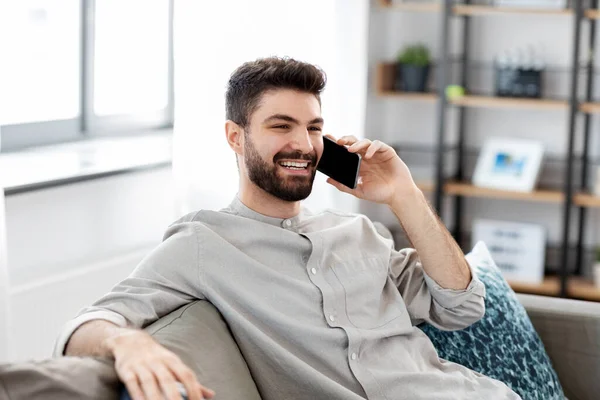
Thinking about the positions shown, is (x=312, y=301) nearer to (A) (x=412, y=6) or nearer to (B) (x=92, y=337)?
(B) (x=92, y=337)

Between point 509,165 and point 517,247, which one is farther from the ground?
point 509,165

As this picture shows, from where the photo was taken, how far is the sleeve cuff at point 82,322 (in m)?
1.51

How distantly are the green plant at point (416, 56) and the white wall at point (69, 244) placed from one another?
5.07 ft

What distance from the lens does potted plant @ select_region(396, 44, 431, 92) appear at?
4238 millimetres

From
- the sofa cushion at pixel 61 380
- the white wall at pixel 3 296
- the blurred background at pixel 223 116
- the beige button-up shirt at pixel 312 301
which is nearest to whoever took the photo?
the sofa cushion at pixel 61 380

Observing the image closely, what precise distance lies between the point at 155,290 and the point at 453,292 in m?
0.66

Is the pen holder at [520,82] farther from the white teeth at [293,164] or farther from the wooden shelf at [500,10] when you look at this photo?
the white teeth at [293,164]

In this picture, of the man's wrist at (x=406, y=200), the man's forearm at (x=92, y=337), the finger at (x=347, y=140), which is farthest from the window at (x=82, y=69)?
the man's forearm at (x=92, y=337)

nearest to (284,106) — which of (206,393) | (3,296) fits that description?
(206,393)

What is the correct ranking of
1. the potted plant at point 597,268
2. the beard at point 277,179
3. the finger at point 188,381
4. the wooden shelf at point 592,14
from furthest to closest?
the potted plant at point 597,268, the wooden shelf at point 592,14, the beard at point 277,179, the finger at point 188,381

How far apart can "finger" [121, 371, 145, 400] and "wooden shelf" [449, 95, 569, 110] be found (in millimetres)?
2996

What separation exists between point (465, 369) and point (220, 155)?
1308 mm

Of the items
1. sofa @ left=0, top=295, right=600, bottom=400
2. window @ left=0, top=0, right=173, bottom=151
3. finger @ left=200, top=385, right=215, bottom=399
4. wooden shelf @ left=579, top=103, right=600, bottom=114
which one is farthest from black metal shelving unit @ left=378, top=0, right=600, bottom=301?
finger @ left=200, top=385, right=215, bottom=399

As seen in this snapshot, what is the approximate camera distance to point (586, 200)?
13.0 ft
